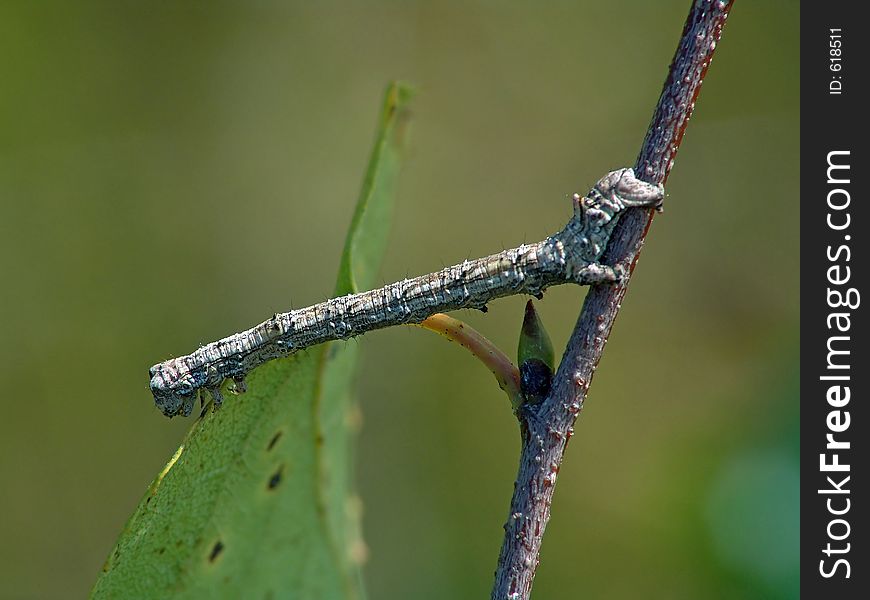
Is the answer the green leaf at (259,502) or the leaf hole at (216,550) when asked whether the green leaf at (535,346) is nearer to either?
the green leaf at (259,502)

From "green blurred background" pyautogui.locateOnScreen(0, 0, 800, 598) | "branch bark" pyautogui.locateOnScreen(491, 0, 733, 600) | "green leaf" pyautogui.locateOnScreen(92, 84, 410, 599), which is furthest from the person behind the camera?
"green blurred background" pyautogui.locateOnScreen(0, 0, 800, 598)

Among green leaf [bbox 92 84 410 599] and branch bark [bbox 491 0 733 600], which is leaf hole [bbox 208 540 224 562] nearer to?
green leaf [bbox 92 84 410 599]

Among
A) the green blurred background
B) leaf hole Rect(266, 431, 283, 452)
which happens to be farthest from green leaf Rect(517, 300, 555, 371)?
the green blurred background

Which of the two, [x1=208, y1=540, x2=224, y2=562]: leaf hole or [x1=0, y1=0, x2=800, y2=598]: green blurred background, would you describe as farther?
[x1=0, y1=0, x2=800, y2=598]: green blurred background

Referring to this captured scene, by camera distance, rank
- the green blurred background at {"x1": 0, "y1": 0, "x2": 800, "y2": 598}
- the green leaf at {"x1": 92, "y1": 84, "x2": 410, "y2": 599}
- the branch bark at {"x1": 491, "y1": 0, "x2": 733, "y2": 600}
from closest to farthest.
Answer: the branch bark at {"x1": 491, "y1": 0, "x2": 733, "y2": 600}, the green leaf at {"x1": 92, "y1": 84, "x2": 410, "y2": 599}, the green blurred background at {"x1": 0, "y1": 0, "x2": 800, "y2": 598}

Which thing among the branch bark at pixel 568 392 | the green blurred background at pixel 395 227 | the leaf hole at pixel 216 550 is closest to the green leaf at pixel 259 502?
the leaf hole at pixel 216 550

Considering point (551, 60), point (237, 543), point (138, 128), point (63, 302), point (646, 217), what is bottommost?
point (237, 543)
